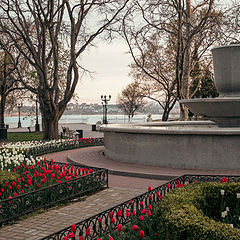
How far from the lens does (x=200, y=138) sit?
416 inches

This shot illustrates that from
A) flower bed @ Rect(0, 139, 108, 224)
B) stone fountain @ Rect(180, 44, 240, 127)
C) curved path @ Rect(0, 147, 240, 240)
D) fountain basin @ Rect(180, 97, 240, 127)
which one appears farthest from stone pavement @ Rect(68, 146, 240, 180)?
stone fountain @ Rect(180, 44, 240, 127)

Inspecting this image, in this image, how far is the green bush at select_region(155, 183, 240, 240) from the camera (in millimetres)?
4086

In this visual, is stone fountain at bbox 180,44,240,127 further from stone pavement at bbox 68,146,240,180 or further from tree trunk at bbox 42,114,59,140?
tree trunk at bbox 42,114,59,140

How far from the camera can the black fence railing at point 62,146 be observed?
15.9 meters

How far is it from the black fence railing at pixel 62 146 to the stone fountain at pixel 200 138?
4082 mm

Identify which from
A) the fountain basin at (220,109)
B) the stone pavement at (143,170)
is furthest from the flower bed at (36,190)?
the fountain basin at (220,109)

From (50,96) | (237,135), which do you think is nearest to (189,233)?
(237,135)

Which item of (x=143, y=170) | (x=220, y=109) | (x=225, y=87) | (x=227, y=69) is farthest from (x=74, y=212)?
(x=227, y=69)

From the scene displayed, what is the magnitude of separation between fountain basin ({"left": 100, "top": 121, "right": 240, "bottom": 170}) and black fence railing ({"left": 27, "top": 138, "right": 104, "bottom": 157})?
550 cm

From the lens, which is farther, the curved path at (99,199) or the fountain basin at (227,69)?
the fountain basin at (227,69)

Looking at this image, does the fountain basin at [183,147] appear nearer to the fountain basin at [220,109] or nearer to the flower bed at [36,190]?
the fountain basin at [220,109]

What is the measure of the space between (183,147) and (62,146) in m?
8.68

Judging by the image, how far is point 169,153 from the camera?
11070mm

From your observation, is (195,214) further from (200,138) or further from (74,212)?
(200,138)
